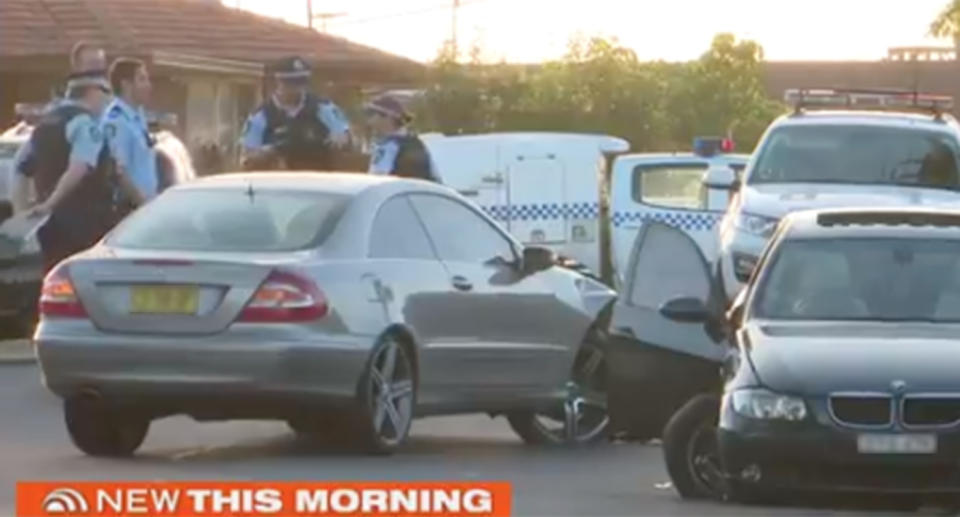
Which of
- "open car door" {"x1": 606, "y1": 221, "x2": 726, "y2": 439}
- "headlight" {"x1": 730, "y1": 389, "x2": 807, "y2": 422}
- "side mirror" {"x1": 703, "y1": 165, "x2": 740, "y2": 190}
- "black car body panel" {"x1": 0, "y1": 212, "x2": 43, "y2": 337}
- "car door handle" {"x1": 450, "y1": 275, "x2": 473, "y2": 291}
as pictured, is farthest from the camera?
"black car body panel" {"x1": 0, "y1": 212, "x2": 43, "y2": 337}

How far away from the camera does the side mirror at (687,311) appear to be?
13180mm

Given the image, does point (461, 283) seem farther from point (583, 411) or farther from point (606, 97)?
point (606, 97)

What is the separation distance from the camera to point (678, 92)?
56.0 meters

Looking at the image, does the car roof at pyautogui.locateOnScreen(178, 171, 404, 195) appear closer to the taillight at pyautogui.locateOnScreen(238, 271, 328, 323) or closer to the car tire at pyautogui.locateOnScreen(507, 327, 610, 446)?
the taillight at pyautogui.locateOnScreen(238, 271, 328, 323)

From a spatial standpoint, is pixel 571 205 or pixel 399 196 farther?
pixel 571 205

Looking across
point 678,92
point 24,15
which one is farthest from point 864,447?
Result: point 678,92

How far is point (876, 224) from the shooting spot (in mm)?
13375

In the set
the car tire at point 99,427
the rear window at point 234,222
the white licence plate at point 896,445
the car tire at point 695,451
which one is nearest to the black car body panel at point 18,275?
the rear window at point 234,222

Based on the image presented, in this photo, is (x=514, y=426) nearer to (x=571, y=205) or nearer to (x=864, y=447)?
(x=864, y=447)

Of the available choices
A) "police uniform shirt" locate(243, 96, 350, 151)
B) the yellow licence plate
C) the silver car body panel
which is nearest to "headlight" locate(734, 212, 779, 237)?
"police uniform shirt" locate(243, 96, 350, 151)

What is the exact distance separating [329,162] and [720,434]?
742 cm

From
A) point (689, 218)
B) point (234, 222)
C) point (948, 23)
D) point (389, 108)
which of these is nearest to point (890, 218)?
point (234, 222)

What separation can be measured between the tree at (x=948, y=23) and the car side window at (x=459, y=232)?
41839 mm

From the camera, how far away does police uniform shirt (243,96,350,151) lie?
61.7ft
